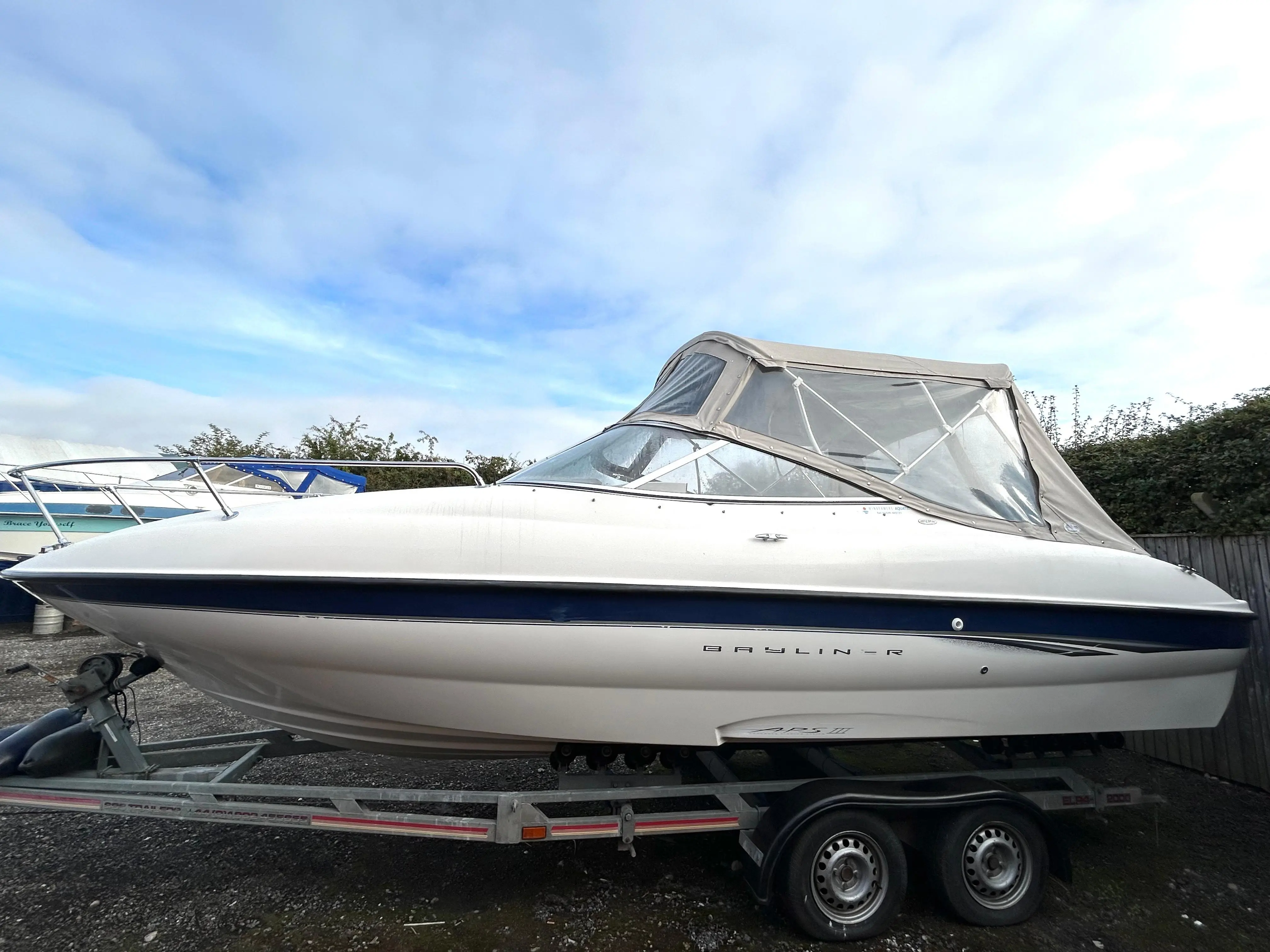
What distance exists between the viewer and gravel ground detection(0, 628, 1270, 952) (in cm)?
283

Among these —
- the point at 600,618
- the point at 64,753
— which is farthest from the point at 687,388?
the point at 64,753

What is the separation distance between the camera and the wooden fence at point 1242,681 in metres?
4.20

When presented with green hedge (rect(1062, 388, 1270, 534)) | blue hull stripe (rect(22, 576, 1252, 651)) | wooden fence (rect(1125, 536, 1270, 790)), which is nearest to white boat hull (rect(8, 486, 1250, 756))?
blue hull stripe (rect(22, 576, 1252, 651))

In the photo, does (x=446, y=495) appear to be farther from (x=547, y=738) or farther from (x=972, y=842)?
(x=972, y=842)

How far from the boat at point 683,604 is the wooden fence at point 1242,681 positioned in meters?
1.12

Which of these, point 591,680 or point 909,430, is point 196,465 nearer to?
point 591,680

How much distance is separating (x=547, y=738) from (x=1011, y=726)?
202 cm

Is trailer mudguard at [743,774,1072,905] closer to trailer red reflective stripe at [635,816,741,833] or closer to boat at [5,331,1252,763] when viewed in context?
trailer red reflective stripe at [635,816,741,833]

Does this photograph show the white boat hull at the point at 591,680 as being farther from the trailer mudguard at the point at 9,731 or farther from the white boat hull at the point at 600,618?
the trailer mudguard at the point at 9,731

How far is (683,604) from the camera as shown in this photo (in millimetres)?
2742

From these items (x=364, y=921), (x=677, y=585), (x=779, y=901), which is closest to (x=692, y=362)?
(x=677, y=585)

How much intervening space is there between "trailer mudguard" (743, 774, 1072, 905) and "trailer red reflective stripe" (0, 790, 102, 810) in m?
2.71

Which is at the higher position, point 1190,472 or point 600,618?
point 1190,472

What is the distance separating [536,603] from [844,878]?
1.73 m
